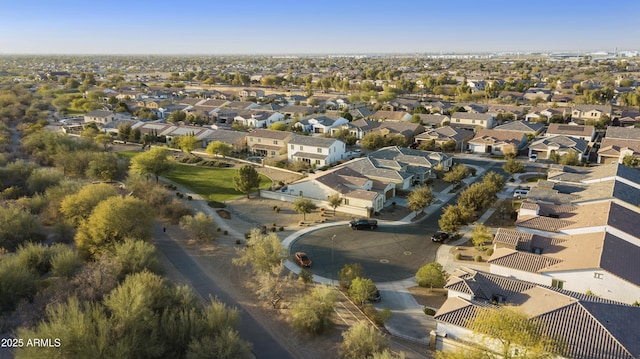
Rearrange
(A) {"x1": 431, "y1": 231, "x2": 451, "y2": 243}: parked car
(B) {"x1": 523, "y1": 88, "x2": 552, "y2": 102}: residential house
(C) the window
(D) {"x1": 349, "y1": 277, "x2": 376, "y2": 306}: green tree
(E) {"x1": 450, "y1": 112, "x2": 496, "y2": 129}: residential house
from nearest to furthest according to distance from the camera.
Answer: (D) {"x1": 349, "y1": 277, "x2": 376, "y2": 306}: green tree → (C) the window → (A) {"x1": 431, "y1": 231, "x2": 451, "y2": 243}: parked car → (E) {"x1": 450, "y1": 112, "x2": 496, "y2": 129}: residential house → (B) {"x1": 523, "y1": 88, "x2": 552, "y2": 102}: residential house

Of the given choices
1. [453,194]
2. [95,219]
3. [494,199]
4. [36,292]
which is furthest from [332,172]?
[36,292]

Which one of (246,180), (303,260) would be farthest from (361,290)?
(246,180)

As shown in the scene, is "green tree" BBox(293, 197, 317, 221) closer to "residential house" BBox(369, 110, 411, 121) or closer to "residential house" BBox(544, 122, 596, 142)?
"residential house" BBox(544, 122, 596, 142)

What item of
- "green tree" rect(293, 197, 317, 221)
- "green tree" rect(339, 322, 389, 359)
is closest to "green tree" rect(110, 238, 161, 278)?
"green tree" rect(339, 322, 389, 359)

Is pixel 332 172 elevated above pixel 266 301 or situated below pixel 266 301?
above

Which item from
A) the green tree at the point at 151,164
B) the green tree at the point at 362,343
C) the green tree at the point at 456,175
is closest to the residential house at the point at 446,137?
the green tree at the point at 456,175

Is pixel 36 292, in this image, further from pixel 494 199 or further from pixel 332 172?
pixel 494 199
